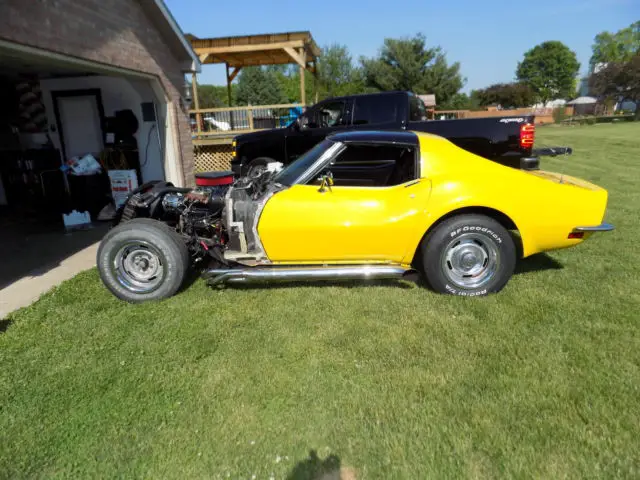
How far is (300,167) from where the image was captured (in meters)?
4.30

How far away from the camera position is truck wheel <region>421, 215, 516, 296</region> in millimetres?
3973

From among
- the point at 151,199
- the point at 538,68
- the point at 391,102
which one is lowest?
the point at 151,199

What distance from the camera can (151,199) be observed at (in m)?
4.61

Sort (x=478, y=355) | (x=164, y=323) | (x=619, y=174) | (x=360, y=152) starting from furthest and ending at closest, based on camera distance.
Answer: (x=619, y=174) → (x=360, y=152) → (x=164, y=323) → (x=478, y=355)

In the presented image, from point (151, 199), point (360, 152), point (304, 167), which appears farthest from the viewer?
point (360, 152)

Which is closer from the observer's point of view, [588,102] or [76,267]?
[76,267]

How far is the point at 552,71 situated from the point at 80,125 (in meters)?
103

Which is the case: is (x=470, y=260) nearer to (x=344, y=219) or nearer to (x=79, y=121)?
(x=344, y=219)

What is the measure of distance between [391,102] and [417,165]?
4.64 metres

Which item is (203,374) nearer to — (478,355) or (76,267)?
(478,355)

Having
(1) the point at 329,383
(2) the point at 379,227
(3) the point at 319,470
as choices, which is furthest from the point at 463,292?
(3) the point at 319,470

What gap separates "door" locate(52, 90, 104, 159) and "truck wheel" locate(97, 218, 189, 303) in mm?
6944

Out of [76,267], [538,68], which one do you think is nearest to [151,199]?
[76,267]

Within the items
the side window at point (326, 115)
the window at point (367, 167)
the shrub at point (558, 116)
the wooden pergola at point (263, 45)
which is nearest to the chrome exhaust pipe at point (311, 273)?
the window at point (367, 167)
